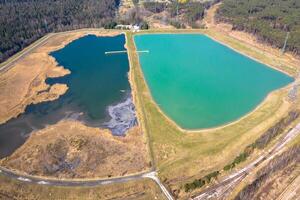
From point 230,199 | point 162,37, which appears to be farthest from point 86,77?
point 230,199

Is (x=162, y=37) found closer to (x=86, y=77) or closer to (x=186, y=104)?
(x=86, y=77)

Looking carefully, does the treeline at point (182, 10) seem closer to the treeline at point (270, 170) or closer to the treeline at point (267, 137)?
the treeline at point (267, 137)

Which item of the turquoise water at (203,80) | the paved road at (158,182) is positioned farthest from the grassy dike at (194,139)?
the turquoise water at (203,80)

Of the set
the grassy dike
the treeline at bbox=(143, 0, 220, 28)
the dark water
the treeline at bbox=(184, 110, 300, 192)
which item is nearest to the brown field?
the dark water

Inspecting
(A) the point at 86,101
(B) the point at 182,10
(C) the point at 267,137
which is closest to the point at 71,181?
(A) the point at 86,101

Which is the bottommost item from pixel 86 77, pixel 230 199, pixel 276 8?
pixel 230 199

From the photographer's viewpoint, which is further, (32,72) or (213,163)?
(32,72)
